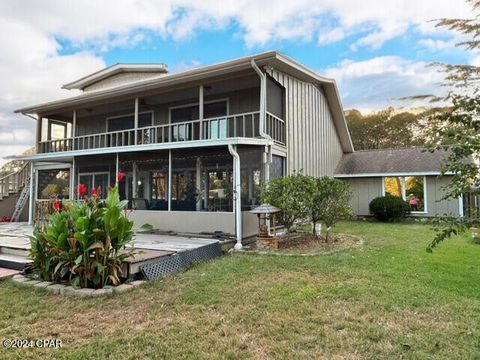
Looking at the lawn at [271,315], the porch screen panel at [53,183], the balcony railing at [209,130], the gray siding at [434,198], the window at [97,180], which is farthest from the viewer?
the porch screen panel at [53,183]

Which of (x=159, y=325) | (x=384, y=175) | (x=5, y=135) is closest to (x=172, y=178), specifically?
(x=159, y=325)

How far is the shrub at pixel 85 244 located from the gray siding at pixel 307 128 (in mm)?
7211

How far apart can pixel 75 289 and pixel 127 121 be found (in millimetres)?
11566

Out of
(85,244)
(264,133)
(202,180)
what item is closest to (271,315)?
(85,244)

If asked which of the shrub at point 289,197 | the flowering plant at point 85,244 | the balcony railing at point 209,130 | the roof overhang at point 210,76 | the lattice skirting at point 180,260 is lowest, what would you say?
the lattice skirting at point 180,260

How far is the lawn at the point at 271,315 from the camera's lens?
3221mm

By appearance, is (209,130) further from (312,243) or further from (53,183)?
(53,183)

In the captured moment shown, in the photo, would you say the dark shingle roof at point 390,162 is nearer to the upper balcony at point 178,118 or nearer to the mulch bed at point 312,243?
the upper balcony at point 178,118

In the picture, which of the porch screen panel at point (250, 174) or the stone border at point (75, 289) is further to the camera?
the porch screen panel at point (250, 174)

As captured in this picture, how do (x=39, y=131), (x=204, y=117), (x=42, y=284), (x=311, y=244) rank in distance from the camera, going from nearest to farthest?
(x=42, y=284) < (x=311, y=244) < (x=204, y=117) < (x=39, y=131)

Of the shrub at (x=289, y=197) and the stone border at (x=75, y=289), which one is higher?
the shrub at (x=289, y=197)

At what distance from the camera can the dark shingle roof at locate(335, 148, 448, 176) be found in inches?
619

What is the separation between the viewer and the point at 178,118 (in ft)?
45.7

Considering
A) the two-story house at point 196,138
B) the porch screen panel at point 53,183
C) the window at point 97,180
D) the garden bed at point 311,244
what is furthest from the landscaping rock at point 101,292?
the porch screen panel at point 53,183
